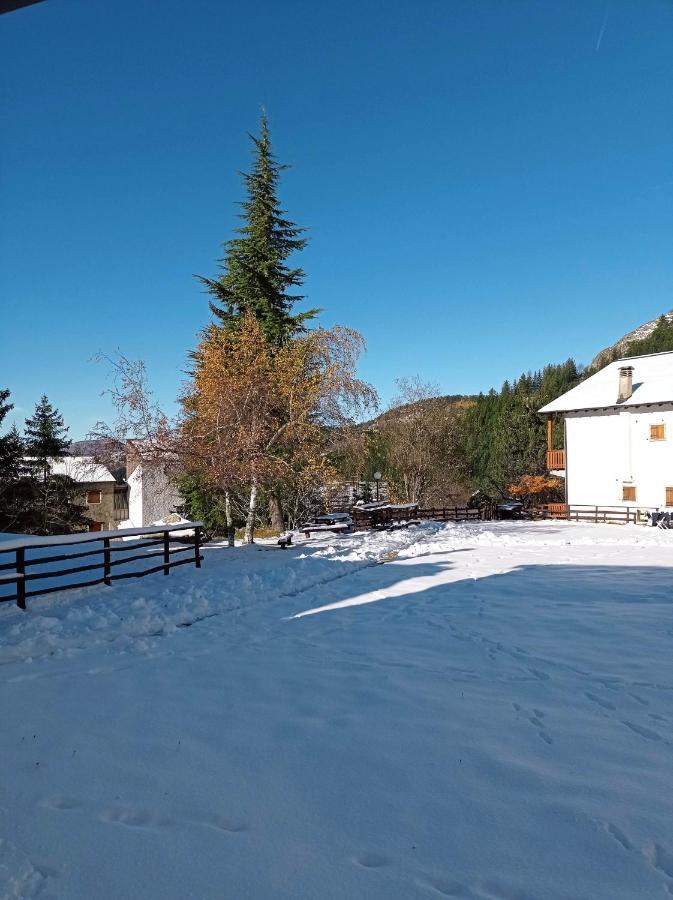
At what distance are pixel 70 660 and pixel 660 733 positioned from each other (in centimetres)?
631

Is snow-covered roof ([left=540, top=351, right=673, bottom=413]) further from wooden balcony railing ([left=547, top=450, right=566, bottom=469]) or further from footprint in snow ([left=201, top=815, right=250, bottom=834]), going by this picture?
footprint in snow ([left=201, top=815, right=250, bottom=834])

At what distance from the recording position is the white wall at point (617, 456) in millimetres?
29859

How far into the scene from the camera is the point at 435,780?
3.79 metres

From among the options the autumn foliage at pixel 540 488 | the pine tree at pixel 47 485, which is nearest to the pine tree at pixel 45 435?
the pine tree at pixel 47 485

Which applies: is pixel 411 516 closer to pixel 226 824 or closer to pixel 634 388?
pixel 634 388

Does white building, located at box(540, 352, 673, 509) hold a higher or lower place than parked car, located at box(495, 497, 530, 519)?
higher

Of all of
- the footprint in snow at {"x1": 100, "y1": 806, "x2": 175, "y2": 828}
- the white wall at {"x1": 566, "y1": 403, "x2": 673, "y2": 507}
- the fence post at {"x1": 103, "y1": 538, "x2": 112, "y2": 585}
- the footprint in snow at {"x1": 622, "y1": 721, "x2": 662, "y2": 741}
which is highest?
the white wall at {"x1": 566, "y1": 403, "x2": 673, "y2": 507}

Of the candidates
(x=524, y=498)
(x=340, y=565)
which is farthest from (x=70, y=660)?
(x=524, y=498)

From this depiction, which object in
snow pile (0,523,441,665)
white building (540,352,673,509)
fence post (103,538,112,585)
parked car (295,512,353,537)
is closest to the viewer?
snow pile (0,523,441,665)

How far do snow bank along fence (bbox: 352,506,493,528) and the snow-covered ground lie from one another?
1652 centimetres

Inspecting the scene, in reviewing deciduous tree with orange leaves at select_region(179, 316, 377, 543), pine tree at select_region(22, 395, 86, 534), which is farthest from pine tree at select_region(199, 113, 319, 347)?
pine tree at select_region(22, 395, 86, 534)

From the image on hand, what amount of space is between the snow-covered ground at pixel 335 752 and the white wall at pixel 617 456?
945 inches

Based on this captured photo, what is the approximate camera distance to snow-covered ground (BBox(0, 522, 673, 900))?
9.50 feet

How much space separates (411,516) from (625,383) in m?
14.6
